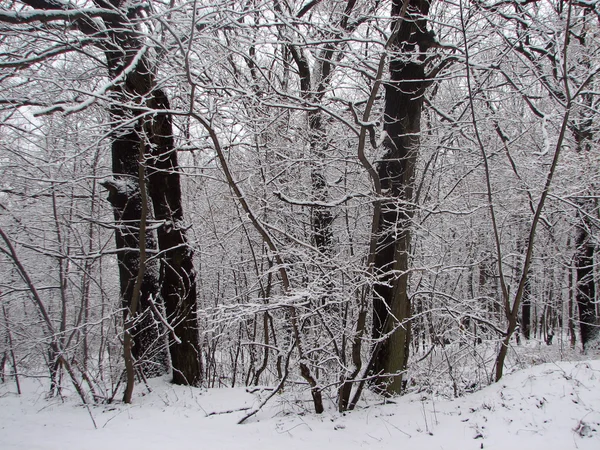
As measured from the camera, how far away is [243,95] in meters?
4.50

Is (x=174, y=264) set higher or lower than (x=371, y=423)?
higher

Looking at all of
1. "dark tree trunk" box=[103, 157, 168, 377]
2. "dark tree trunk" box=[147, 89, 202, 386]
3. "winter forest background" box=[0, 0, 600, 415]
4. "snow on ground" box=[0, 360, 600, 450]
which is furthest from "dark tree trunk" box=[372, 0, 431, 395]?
"dark tree trunk" box=[103, 157, 168, 377]

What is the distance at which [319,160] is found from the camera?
5246mm

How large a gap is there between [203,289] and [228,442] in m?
6.99

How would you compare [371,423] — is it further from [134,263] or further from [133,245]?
[133,245]

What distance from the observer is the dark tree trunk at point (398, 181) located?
4.67 metres

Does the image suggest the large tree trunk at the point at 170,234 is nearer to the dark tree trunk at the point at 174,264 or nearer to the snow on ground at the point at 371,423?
the dark tree trunk at the point at 174,264

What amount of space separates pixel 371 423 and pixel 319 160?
328 centimetres

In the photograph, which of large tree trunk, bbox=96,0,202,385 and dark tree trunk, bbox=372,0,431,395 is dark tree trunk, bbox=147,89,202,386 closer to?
large tree trunk, bbox=96,0,202,385

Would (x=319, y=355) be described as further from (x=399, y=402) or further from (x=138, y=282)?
(x=138, y=282)

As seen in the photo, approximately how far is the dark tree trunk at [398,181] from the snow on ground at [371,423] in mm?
600

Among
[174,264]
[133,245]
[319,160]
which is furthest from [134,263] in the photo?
[319,160]

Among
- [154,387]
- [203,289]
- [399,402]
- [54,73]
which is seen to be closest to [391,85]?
[399,402]

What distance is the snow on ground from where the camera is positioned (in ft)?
10.6
